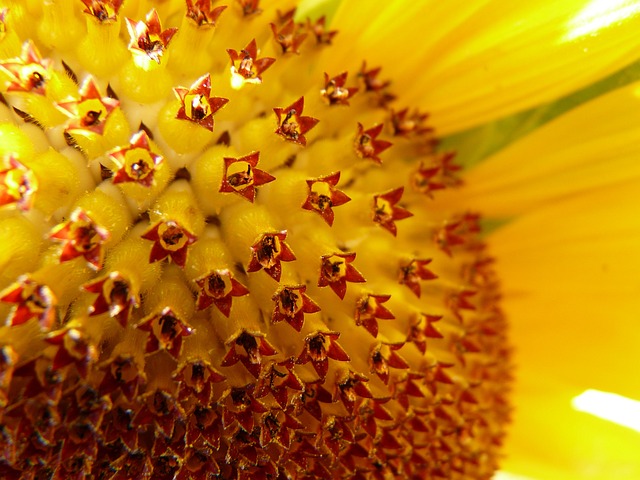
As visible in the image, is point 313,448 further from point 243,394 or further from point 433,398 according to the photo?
point 433,398

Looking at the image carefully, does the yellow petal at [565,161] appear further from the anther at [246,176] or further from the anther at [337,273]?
the anther at [246,176]

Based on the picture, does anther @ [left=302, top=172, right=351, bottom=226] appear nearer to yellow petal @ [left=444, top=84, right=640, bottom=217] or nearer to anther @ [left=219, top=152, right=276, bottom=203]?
anther @ [left=219, top=152, right=276, bottom=203]

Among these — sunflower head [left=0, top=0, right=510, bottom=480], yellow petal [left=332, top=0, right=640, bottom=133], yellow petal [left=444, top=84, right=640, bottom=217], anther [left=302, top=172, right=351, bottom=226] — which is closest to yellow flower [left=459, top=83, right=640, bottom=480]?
yellow petal [left=444, top=84, right=640, bottom=217]

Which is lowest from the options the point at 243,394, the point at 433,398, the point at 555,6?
the point at 243,394

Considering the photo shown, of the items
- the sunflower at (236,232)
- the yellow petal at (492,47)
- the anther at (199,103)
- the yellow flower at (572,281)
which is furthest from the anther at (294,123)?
the yellow flower at (572,281)

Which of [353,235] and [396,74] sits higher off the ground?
[396,74]

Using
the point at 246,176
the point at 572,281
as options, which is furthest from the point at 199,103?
the point at 572,281

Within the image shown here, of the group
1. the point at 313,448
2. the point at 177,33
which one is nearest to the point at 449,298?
the point at 313,448

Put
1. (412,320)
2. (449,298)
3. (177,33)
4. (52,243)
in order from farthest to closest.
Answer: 1. (449,298)
2. (412,320)
3. (177,33)
4. (52,243)
